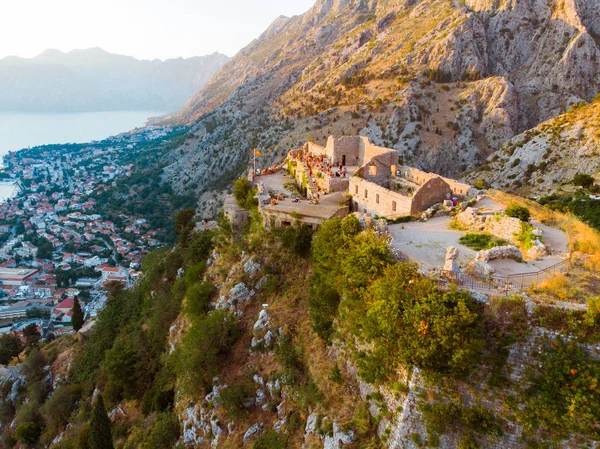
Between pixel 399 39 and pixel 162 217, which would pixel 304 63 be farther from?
pixel 162 217

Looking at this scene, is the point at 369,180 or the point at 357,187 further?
the point at 369,180

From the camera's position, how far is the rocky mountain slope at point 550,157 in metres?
41.0

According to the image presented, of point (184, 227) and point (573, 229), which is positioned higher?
point (573, 229)

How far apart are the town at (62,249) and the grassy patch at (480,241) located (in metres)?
38.9

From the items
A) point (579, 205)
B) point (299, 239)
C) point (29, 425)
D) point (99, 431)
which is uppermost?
point (299, 239)

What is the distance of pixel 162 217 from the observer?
8800 centimetres

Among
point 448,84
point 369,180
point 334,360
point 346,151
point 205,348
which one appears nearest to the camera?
point 334,360

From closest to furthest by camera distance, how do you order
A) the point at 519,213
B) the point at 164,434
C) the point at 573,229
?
the point at 573,229 < the point at 519,213 < the point at 164,434

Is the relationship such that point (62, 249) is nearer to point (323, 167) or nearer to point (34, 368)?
point (34, 368)

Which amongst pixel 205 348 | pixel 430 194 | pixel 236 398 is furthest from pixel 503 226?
pixel 205 348

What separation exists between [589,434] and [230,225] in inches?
781

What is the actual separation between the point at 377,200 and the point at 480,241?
6.74m

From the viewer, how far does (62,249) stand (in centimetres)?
8231

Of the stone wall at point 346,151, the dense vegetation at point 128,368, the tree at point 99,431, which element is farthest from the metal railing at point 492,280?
the stone wall at point 346,151
